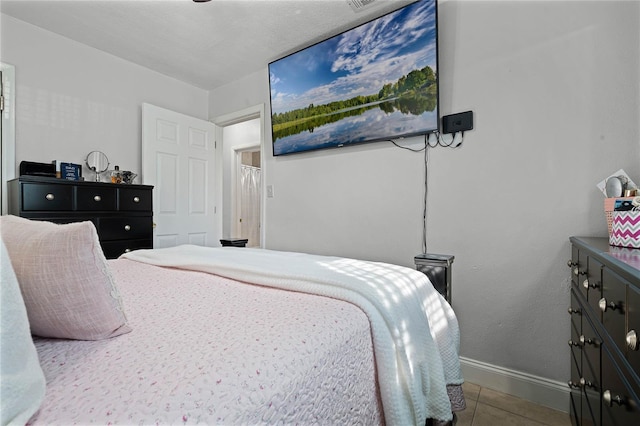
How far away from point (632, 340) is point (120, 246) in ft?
10.3

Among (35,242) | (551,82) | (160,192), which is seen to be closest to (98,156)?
(160,192)

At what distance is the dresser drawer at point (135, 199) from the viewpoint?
2.70 m

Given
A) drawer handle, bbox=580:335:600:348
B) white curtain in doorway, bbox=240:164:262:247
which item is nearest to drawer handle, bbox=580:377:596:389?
drawer handle, bbox=580:335:600:348

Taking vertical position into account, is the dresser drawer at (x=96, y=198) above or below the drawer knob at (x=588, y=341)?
above

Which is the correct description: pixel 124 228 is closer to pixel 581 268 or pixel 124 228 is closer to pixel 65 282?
pixel 65 282

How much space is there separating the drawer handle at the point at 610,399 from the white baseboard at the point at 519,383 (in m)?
1.09

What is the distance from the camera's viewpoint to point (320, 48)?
8.63 feet

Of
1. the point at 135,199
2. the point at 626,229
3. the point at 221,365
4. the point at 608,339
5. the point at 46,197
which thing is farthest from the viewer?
the point at 135,199

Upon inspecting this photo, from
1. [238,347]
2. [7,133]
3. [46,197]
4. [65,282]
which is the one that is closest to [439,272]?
[238,347]

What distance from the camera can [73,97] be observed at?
2816mm

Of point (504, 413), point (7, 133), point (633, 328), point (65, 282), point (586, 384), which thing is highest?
point (7, 133)

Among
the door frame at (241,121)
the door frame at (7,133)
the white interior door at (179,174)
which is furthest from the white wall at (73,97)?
the door frame at (241,121)

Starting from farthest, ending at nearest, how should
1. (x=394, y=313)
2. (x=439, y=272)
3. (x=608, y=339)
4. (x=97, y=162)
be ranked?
(x=97, y=162) < (x=439, y=272) < (x=394, y=313) < (x=608, y=339)

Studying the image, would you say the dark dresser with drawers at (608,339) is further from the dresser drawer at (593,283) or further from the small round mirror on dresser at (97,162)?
the small round mirror on dresser at (97,162)
